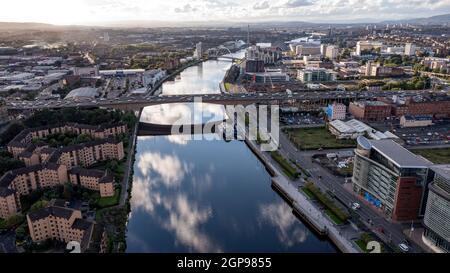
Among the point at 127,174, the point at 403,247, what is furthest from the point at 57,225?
the point at 403,247

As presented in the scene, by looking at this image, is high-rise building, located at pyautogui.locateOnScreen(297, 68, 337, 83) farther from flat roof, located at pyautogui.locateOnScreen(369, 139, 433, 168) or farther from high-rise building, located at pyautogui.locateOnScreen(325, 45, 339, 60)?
flat roof, located at pyautogui.locateOnScreen(369, 139, 433, 168)

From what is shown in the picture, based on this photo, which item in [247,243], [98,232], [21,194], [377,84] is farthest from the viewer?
[377,84]

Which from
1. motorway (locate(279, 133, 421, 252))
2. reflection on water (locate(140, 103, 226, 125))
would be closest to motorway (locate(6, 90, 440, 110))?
reflection on water (locate(140, 103, 226, 125))

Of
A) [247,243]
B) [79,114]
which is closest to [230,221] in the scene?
[247,243]

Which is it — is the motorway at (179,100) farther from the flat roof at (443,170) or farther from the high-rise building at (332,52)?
the high-rise building at (332,52)

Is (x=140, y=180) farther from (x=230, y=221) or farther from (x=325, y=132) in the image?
(x=325, y=132)

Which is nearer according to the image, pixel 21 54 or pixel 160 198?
pixel 160 198
